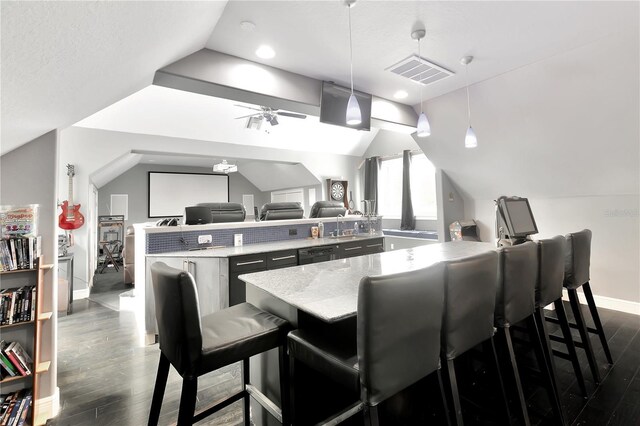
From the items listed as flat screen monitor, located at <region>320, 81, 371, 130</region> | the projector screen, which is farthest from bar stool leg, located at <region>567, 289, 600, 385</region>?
the projector screen

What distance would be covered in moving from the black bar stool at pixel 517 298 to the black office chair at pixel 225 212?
2810 millimetres

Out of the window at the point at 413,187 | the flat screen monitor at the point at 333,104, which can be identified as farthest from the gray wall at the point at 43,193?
the window at the point at 413,187

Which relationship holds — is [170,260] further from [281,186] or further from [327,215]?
[281,186]

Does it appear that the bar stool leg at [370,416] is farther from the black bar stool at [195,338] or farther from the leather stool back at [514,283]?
the leather stool back at [514,283]

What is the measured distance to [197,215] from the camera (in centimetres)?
322

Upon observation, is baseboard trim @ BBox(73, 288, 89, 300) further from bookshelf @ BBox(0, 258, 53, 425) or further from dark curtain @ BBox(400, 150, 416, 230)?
dark curtain @ BBox(400, 150, 416, 230)

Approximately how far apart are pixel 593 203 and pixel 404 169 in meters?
3.23

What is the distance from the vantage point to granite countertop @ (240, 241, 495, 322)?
4.12 feet

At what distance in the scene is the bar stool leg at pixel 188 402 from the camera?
119 cm

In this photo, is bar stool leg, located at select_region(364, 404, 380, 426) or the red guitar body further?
the red guitar body

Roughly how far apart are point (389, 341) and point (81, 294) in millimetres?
5578

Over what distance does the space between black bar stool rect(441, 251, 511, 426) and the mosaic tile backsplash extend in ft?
8.47

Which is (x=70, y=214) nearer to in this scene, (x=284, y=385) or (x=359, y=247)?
(x=359, y=247)

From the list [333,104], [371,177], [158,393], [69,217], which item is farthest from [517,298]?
[69,217]
